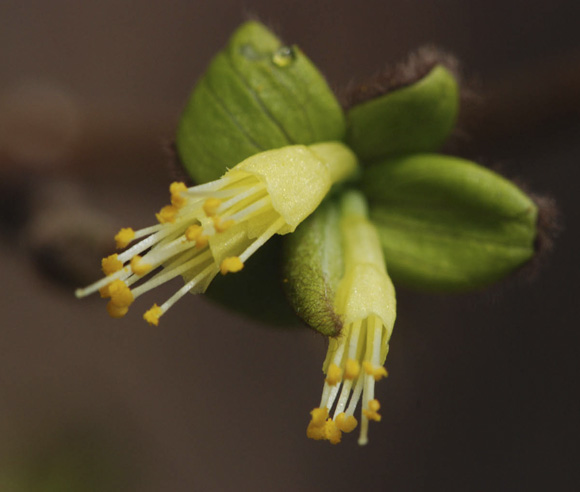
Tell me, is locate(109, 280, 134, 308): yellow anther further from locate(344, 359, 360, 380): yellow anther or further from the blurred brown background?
the blurred brown background

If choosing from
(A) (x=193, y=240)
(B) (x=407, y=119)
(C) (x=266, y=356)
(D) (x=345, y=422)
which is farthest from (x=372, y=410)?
(C) (x=266, y=356)

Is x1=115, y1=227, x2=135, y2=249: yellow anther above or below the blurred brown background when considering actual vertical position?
below

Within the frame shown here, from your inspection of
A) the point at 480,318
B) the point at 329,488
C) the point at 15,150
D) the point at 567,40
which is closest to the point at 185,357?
the point at 329,488

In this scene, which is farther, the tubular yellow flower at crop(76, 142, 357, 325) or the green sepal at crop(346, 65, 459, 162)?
the green sepal at crop(346, 65, 459, 162)

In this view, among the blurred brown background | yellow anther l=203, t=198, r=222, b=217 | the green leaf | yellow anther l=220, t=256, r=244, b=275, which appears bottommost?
yellow anther l=220, t=256, r=244, b=275

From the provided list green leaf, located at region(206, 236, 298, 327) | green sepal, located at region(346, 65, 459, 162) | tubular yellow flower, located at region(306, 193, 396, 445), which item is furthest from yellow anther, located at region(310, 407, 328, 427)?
green sepal, located at region(346, 65, 459, 162)

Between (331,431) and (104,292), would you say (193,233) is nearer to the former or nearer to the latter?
(104,292)

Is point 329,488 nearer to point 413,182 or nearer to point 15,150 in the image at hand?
point 15,150
